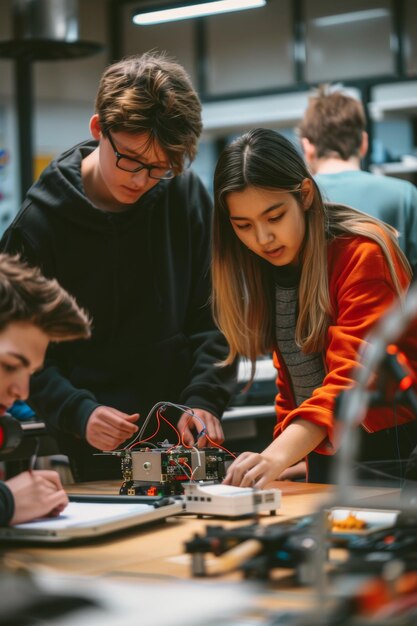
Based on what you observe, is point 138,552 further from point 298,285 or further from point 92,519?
point 298,285

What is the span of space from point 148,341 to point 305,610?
57.3 inches

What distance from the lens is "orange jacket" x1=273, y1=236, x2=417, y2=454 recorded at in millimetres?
1907

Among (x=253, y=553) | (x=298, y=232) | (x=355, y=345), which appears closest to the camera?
(x=253, y=553)

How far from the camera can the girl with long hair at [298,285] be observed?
1943 millimetres

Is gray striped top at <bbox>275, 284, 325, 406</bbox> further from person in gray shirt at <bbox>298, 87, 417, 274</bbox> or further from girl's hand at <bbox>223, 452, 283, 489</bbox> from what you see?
person in gray shirt at <bbox>298, 87, 417, 274</bbox>

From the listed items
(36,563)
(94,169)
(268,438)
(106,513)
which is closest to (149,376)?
(94,169)

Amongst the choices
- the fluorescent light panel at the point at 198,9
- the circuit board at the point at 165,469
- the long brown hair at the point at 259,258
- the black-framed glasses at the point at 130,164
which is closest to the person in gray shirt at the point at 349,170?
the long brown hair at the point at 259,258

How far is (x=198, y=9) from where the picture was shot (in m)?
5.99

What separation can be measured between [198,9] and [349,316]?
446cm

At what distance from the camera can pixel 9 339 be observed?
5.10 ft

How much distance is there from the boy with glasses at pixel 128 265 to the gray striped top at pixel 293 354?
21cm

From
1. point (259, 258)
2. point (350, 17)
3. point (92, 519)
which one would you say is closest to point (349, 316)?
point (259, 258)

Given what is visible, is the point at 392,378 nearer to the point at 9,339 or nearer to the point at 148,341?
the point at 9,339

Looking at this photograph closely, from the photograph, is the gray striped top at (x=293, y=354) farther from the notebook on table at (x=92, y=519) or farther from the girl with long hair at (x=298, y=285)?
the notebook on table at (x=92, y=519)
